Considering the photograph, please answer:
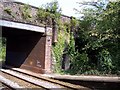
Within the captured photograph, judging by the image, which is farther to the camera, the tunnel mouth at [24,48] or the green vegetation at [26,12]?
the tunnel mouth at [24,48]

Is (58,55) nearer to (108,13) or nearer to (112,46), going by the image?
(112,46)

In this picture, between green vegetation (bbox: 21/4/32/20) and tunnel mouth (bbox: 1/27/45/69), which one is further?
tunnel mouth (bbox: 1/27/45/69)

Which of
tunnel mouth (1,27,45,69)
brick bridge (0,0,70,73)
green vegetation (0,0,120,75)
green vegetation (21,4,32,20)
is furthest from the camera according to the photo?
tunnel mouth (1,27,45,69)

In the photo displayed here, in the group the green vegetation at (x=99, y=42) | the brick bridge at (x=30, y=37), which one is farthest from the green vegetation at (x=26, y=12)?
the green vegetation at (x=99, y=42)

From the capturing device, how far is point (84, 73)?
48.6 ft

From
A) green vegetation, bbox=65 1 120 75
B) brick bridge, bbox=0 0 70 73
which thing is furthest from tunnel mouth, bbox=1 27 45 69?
green vegetation, bbox=65 1 120 75

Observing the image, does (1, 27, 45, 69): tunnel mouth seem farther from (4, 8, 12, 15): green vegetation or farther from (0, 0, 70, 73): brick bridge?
(4, 8, 12, 15): green vegetation

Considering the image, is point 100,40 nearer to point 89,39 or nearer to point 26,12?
point 89,39

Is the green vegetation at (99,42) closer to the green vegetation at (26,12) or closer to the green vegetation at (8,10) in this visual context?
the green vegetation at (26,12)

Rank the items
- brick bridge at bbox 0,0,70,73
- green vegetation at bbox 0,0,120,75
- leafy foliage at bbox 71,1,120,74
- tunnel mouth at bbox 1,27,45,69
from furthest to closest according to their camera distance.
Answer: tunnel mouth at bbox 1,27,45,69 < brick bridge at bbox 0,0,70,73 < green vegetation at bbox 0,0,120,75 < leafy foliage at bbox 71,1,120,74

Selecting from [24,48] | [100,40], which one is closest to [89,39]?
[100,40]

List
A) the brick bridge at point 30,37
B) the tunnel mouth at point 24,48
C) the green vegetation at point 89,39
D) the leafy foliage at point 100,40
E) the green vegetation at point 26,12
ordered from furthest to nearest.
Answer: the tunnel mouth at point 24,48, the green vegetation at point 26,12, the brick bridge at point 30,37, the green vegetation at point 89,39, the leafy foliage at point 100,40

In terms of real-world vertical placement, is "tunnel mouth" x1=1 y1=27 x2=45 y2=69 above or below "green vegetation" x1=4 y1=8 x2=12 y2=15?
below

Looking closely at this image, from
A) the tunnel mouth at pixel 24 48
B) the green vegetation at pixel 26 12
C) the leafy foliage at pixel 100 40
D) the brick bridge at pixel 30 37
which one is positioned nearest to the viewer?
the leafy foliage at pixel 100 40
